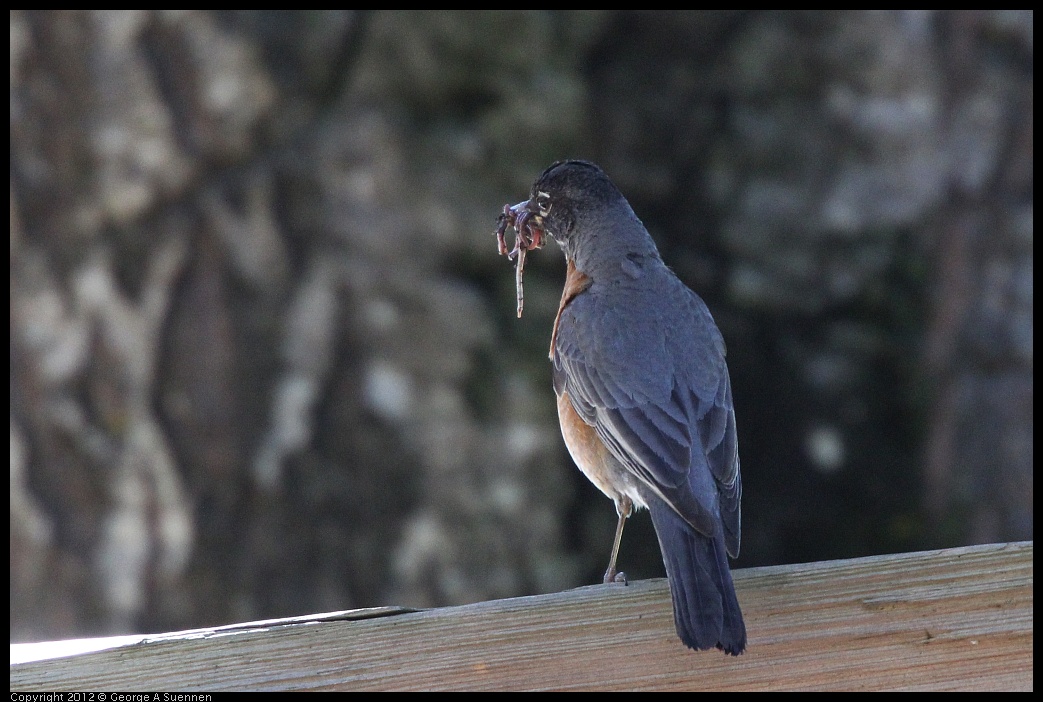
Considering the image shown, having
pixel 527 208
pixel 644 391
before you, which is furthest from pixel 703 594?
pixel 527 208

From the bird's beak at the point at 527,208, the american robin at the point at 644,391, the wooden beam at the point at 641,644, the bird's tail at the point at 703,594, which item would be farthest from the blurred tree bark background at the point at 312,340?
the wooden beam at the point at 641,644

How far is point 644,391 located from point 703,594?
1161 millimetres

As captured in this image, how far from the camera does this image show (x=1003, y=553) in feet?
8.16

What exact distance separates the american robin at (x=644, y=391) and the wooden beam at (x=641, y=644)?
158 millimetres

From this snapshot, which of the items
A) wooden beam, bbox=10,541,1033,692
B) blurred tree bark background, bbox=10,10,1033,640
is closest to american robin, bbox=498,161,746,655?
wooden beam, bbox=10,541,1033,692

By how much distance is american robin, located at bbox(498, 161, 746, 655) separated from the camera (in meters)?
2.64

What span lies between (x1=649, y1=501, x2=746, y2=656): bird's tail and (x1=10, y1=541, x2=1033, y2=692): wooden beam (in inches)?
3.5

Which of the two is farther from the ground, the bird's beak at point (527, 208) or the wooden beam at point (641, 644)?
the bird's beak at point (527, 208)

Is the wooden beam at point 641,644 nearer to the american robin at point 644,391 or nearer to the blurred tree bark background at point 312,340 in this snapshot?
the american robin at point 644,391

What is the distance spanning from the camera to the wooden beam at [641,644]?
235 centimetres

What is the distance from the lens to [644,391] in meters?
3.44

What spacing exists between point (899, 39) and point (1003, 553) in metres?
4.03

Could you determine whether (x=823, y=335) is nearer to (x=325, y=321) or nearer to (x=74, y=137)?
(x=325, y=321)
